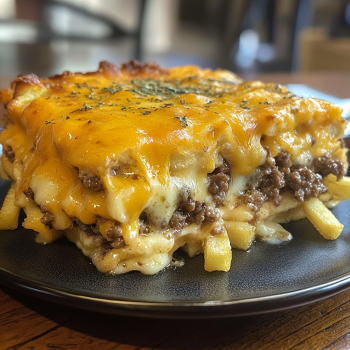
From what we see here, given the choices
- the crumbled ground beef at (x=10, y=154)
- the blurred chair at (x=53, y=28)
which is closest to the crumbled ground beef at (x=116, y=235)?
the crumbled ground beef at (x=10, y=154)

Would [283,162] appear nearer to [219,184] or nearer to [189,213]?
[219,184]

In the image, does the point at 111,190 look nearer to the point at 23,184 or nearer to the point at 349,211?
the point at 23,184

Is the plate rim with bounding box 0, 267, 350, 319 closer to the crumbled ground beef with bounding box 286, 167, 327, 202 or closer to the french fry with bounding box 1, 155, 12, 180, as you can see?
the crumbled ground beef with bounding box 286, 167, 327, 202

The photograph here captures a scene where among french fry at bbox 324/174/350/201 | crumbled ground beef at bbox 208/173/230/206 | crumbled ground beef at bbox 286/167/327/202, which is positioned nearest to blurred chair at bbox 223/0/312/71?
french fry at bbox 324/174/350/201

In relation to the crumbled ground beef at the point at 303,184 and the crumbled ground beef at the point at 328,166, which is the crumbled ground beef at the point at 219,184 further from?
the crumbled ground beef at the point at 328,166

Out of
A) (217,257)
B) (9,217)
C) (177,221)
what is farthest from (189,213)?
(9,217)

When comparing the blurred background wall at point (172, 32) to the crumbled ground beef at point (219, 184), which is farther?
the blurred background wall at point (172, 32)
